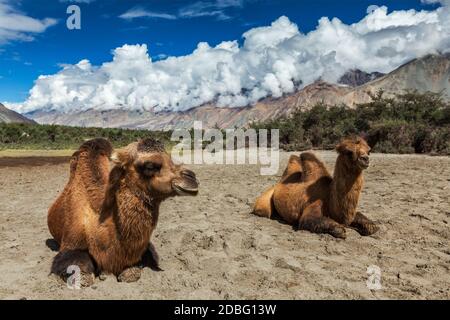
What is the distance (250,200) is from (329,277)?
5.13 meters

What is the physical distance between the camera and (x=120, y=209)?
4562 millimetres

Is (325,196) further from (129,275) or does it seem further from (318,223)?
(129,275)

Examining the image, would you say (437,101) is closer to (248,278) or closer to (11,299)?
(248,278)

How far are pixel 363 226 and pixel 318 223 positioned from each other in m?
0.72

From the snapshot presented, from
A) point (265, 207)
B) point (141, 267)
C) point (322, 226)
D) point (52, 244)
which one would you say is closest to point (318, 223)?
point (322, 226)

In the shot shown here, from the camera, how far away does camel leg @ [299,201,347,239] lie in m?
6.70

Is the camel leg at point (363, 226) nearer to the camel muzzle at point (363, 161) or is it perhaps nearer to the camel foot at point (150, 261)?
the camel muzzle at point (363, 161)

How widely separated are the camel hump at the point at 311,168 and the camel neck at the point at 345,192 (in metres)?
0.87

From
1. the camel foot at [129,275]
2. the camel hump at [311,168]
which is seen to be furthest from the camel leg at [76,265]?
the camel hump at [311,168]

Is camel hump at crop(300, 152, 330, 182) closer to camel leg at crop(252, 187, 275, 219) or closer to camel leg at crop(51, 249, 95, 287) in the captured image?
camel leg at crop(252, 187, 275, 219)

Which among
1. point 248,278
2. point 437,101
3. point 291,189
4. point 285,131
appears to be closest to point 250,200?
point 291,189

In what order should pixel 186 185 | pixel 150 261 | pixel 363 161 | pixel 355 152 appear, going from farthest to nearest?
pixel 355 152, pixel 363 161, pixel 150 261, pixel 186 185
